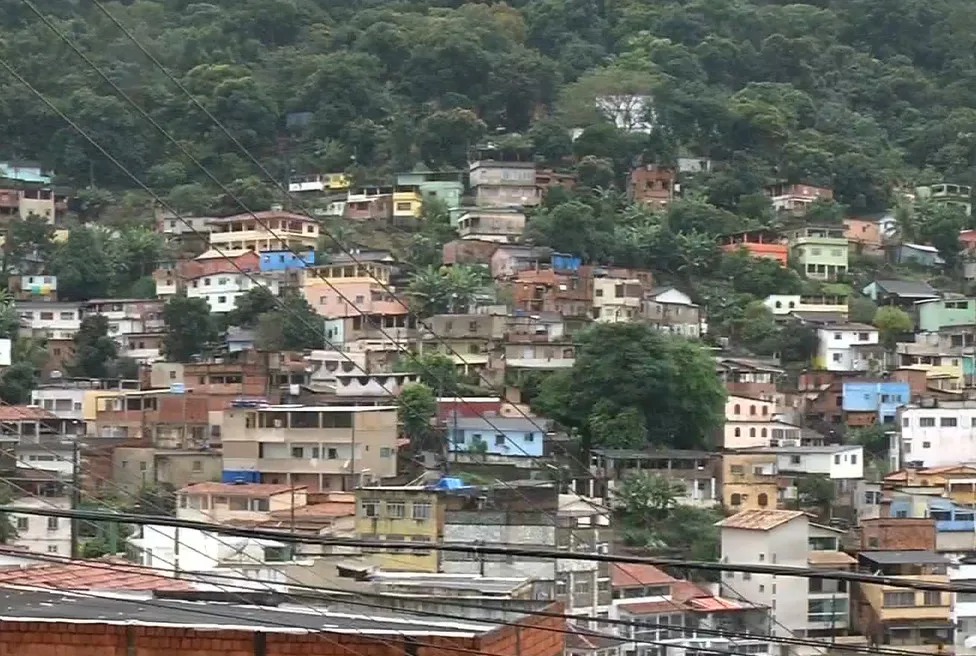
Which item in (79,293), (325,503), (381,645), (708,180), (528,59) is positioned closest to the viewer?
(381,645)

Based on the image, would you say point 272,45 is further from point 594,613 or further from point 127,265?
point 594,613

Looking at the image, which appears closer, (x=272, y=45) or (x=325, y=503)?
(x=325, y=503)

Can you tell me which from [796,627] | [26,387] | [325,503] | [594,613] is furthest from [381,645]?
[26,387]

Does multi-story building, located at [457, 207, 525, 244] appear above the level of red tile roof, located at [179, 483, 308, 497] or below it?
above

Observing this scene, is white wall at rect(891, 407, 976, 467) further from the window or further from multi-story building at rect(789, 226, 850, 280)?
multi-story building at rect(789, 226, 850, 280)

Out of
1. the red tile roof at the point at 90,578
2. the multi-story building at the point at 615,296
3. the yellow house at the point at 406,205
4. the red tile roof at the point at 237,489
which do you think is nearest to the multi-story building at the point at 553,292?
the multi-story building at the point at 615,296

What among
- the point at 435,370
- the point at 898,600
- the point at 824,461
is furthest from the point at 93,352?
the point at 898,600

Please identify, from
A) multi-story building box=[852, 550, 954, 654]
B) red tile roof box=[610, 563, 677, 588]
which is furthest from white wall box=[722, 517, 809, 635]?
red tile roof box=[610, 563, 677, 588]
